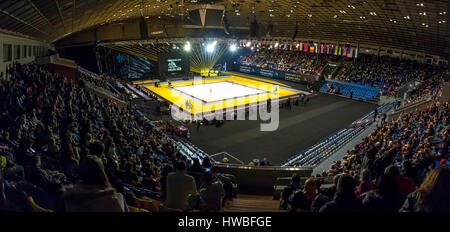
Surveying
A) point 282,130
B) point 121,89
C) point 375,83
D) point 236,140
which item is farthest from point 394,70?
point 121,89

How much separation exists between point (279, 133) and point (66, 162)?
56.7 ft

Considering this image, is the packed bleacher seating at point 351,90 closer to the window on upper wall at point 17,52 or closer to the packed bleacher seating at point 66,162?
the packed bleacher seating at point 66,162

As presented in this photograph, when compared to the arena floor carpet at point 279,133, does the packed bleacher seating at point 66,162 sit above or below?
above

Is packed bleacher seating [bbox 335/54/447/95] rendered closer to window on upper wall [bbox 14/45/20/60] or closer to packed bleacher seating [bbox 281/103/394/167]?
packed bleacher seating [bbox 281/103/394/167]

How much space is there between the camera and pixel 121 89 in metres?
29.8

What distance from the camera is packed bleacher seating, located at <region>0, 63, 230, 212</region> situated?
103 inches

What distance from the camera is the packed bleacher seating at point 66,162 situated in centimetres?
262

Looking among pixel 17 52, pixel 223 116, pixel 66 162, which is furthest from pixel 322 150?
pixel 17 52

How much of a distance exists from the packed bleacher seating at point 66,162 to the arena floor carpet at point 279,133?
6.43 meters

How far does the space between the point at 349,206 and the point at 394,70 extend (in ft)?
132

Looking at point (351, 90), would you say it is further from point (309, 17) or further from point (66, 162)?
point (66, 162)

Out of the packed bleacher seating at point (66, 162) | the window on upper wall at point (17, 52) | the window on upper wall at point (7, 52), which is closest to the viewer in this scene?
the packed bleacher seating at point (66, 162)

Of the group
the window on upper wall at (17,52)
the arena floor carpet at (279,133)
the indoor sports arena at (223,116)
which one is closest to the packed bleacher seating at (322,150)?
the indoor sports arena at (223,116)
